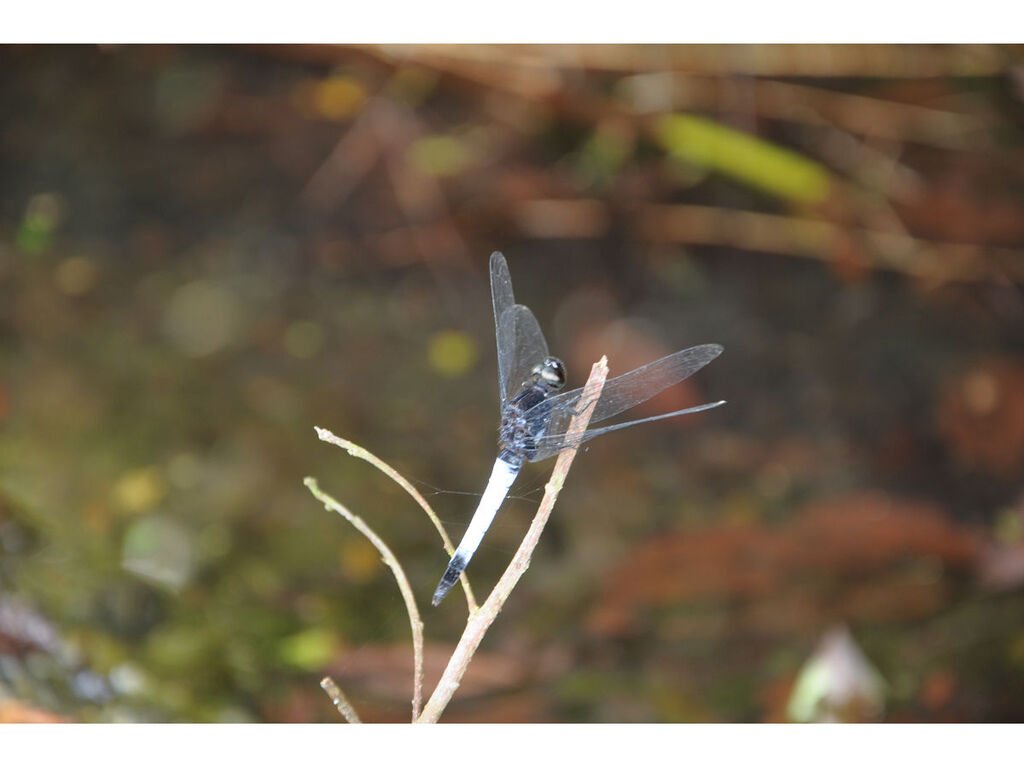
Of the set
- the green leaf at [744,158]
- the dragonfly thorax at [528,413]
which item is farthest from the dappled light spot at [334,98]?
the dragonfly thorax at [528,413]

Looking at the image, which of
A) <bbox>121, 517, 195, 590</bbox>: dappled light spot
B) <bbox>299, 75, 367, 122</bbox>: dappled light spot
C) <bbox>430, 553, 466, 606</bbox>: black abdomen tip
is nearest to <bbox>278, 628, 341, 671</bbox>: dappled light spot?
<bbox>121, 517, 195, 590</bbox>: dappled light spot

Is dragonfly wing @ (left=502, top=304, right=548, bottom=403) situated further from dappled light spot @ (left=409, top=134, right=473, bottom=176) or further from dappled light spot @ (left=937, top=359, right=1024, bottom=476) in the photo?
dappled light spot @ (left=937, top=359, right=1024, bottom=476)

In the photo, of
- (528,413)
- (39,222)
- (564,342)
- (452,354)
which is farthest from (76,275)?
(528,413)

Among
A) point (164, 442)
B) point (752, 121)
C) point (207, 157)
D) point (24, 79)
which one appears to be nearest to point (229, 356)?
point (164, 442)

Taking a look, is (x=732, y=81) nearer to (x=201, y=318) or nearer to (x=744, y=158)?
(x=744, y=158)

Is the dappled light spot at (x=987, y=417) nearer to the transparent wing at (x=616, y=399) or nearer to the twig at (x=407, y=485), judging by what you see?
the transparent wing at (x=616, y=399)

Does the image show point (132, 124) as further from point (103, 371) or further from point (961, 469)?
point (961, 469)
